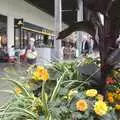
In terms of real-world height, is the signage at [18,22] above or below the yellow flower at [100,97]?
above

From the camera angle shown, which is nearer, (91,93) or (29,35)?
(91,93)

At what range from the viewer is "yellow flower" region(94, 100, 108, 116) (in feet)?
11.2

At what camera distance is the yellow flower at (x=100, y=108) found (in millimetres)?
3428

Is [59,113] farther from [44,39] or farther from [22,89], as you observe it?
[44,39]

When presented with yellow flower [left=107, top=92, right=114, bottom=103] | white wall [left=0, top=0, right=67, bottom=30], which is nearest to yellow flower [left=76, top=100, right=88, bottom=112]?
yellow flower [left=107, top=92, right=114, bottom=103]

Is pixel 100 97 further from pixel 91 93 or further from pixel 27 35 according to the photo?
pixel 27 35

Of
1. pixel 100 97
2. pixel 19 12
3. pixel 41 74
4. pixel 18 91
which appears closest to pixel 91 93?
pixel 100 97

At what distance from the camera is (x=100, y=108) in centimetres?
342

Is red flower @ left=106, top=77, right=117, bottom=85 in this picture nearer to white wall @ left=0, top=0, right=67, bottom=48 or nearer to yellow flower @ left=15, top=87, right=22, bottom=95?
yellow flower @ left=15, top=87, right=22, bottom=95

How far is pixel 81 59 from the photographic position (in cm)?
506

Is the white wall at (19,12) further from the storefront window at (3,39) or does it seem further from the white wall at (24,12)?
the storefront window at (3,39)

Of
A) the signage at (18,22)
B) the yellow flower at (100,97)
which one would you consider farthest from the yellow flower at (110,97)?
the signage at (18,22)

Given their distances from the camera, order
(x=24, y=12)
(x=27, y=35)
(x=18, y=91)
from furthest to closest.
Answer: (x=27, y=35) → (x=24, y=12) → (x=18, y=91)

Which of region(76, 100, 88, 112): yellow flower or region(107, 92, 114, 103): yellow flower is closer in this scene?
region(76, 100, 88, 112): yellow flower
